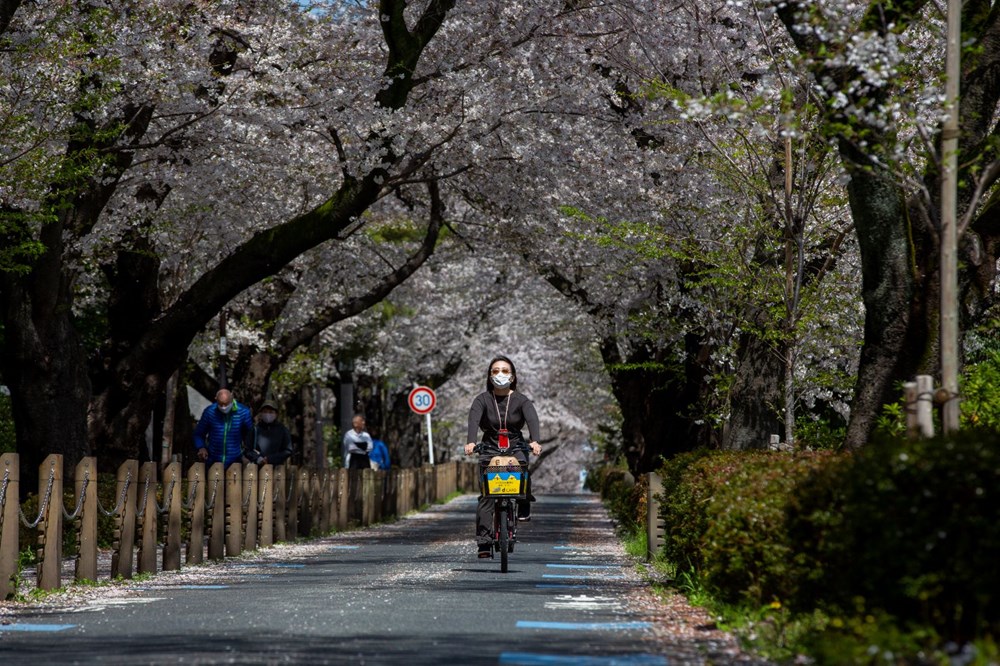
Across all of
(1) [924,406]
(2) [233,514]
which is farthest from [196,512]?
(1) [924,406]

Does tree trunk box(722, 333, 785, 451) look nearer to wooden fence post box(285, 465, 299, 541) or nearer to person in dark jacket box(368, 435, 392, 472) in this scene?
wooden fence post box(285, 465, 299, 541)

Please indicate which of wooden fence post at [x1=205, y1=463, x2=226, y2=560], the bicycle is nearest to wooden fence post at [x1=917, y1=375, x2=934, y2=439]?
the bicycle

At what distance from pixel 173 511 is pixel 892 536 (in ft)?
35.0

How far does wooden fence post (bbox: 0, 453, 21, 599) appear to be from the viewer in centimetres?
1220

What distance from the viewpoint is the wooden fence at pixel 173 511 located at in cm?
1312

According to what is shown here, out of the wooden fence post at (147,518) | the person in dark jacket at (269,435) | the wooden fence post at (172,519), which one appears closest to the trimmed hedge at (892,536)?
the wooden fence post at (147,518)

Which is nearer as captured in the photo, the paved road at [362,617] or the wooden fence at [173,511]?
the paved road at [362,617]

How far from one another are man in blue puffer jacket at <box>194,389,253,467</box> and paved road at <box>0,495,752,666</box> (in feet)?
12.2

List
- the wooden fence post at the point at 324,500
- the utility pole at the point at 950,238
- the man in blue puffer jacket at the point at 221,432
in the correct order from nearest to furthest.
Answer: the utility pole at the point at 950,238, the man in blue puffer jacket at the point at 221,432, the wooden fence post at the point at 324,500

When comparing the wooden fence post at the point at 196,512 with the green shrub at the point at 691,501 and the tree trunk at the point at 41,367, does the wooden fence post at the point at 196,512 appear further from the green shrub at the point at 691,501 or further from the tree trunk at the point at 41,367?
the green shrub at the point at 691,501

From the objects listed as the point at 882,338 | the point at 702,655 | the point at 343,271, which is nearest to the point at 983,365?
the point at 882,338

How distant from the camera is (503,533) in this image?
15352 mm

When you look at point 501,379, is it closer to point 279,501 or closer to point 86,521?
point 86,521

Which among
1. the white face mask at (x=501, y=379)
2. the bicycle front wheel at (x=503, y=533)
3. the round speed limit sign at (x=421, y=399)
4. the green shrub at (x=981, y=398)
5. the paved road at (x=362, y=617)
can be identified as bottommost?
the paved road at (x=362, y=617)
